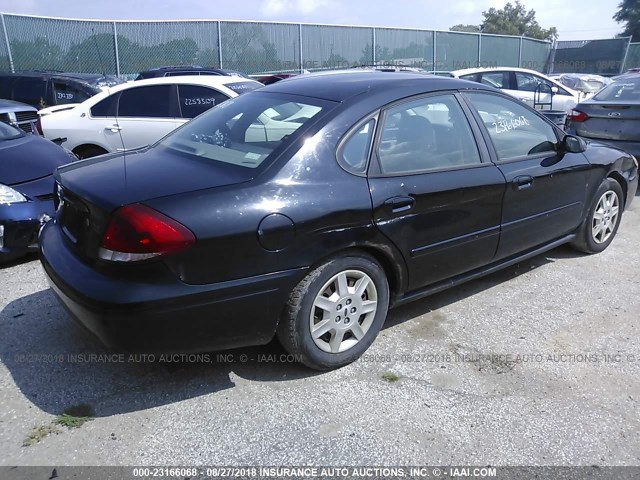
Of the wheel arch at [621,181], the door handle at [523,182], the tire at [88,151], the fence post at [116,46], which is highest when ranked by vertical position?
the fence post at [116,46]

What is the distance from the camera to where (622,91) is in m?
7.51

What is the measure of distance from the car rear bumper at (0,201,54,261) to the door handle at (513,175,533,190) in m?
3.56

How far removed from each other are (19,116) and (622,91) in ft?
27.6

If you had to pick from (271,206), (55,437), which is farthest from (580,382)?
(55,437)

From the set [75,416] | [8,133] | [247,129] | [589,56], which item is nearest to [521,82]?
[8,133]

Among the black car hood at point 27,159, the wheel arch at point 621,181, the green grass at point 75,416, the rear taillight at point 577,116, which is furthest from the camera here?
the rear taillight at point 577,116

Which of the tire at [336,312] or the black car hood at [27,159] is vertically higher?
the black car hood at [27,159]

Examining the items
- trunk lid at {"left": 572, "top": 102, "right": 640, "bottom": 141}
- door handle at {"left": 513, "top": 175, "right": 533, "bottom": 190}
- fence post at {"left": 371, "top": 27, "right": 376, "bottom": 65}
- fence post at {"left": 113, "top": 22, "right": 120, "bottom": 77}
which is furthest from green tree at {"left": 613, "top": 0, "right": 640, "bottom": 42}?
door handle at {"left": 513, "top": 175, "right": 533, "bottom": 190}

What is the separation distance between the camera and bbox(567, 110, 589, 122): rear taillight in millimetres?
7516

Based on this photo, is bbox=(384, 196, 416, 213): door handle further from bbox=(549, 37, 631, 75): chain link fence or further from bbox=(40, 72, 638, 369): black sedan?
bbox=(549, 37, 631, 75): chain link fence

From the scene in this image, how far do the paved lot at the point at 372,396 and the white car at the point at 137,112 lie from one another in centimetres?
339

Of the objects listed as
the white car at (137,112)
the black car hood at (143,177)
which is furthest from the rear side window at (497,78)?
the black car hood at (143,177)

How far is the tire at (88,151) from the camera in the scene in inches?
278

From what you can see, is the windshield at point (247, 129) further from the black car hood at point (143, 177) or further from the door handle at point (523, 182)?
the door handle at point (523, 182)
